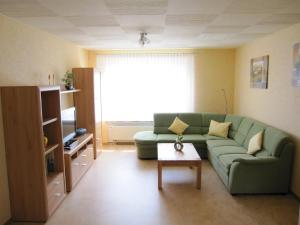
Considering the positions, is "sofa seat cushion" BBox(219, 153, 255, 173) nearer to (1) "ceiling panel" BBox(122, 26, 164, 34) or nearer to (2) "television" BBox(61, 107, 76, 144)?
(1) "ceiling panel" BBox(122, 26, 164, 34)

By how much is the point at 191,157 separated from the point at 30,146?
2.31 metres

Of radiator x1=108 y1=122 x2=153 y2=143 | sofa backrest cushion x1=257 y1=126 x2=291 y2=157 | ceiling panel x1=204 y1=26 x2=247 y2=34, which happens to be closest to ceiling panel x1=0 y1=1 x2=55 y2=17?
ceiling panel x1=204 y1=26 x2=247 y2=34

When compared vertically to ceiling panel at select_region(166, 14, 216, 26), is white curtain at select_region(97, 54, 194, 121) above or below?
below

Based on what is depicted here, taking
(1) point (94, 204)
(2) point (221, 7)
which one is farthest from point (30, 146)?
(2) point (221, 7)

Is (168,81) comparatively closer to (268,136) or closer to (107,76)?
(107,76)

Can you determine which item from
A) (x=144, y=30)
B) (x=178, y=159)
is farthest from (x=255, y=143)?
(x=144, y=30)

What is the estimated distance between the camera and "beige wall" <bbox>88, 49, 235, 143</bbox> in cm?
593

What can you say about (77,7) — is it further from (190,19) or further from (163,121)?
(163,121)

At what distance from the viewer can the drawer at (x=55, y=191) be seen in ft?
9.94

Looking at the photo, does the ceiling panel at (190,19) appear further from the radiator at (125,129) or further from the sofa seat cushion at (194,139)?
the radiator at (125,129)

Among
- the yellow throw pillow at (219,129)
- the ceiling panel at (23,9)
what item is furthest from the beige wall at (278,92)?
the ceiling panel at (23,9)

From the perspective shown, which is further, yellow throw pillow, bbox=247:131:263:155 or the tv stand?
yellow throw pillow, bbox=247:131:263:155

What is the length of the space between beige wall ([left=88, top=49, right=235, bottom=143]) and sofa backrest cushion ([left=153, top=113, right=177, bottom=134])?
847 mm

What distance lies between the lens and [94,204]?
3.28 m
